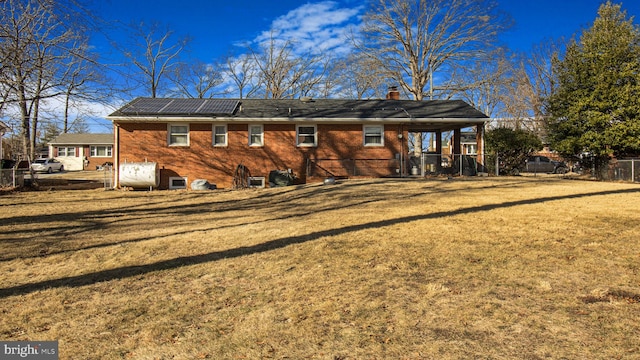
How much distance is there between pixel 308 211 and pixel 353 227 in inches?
101

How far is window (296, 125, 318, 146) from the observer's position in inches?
739

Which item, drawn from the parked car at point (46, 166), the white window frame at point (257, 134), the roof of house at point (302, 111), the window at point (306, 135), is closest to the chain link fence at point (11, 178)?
the roof of house at point (302, 111)

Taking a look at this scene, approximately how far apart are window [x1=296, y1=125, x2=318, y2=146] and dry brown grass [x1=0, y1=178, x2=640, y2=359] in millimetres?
10027

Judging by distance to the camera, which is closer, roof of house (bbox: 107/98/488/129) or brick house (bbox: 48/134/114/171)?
roof of house (bbox: 107/98/488/129)

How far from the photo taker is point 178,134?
18297 mm

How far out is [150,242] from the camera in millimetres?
6719

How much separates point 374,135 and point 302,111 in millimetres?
3840

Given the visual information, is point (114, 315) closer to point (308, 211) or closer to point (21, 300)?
point (21, 300)

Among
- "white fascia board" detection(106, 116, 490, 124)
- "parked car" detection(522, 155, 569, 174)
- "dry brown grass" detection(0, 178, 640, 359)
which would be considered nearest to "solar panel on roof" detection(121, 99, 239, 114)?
"white fascia board" detection(106, 116, 490, 124)

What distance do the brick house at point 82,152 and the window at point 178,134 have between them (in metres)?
32.6

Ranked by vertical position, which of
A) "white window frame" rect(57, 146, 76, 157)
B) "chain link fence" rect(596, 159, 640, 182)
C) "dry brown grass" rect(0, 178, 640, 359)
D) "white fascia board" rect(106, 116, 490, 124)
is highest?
"white window frame" rect(57, 146, 76, 157)

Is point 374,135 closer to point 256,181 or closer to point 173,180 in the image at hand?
point 256,181

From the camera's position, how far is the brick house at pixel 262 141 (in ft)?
59.2

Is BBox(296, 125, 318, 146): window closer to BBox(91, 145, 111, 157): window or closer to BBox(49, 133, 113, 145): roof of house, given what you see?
BBox(49, 133, 113, 145): roof of house
